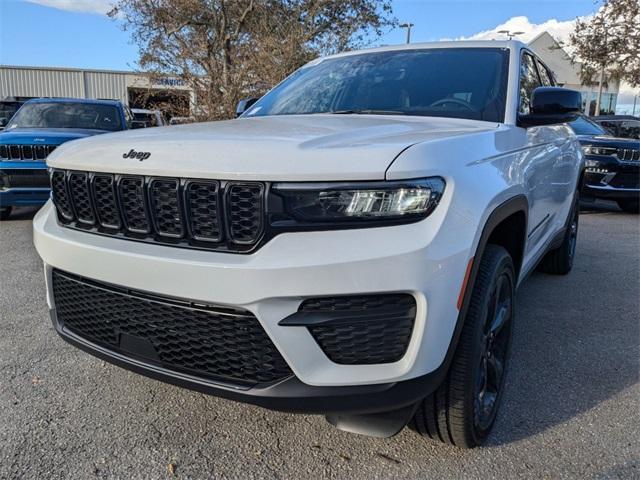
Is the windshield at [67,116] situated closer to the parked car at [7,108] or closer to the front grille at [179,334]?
the parked car at [7,108]

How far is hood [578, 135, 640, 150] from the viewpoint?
29.4ft

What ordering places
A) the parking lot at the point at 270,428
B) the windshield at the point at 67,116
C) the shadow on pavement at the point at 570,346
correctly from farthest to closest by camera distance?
the windshield at the point at 67,116 < the shadow on pavement at the point at 570,346 < the parking lot at the point at 270,428

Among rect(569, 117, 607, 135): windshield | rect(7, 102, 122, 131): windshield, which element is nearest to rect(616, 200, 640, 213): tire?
rect(569, 117, 607, 135): windshield

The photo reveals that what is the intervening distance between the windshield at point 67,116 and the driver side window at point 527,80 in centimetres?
667

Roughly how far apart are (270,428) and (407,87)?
2.01 m

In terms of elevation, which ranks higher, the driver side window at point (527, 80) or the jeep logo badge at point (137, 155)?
the driver side window at point (527, 80)

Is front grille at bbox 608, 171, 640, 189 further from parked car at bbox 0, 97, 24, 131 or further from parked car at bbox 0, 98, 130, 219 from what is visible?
parked car at bbox 0, 97, 24, 131

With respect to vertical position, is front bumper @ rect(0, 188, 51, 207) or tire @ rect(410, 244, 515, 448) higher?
tire @ rect(410, 244, 515, 448)

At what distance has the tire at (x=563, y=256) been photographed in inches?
197

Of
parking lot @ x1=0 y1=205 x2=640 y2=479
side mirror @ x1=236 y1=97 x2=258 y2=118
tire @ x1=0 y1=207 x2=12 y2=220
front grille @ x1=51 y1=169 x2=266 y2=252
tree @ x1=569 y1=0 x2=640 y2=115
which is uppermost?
tree @ x1=569 y1=0 x2=640 y2=115

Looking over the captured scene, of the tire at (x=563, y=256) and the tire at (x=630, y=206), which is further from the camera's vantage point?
the tire at (x=630, y=206)

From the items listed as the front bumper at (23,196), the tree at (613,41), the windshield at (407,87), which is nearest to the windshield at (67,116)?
the front bumper at (23,196)

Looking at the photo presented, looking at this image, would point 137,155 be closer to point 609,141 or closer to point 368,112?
point 368,112

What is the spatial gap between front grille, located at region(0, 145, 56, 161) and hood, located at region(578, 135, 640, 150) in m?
8.26
